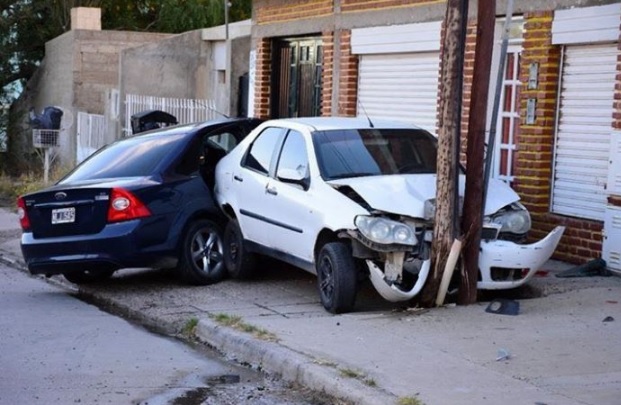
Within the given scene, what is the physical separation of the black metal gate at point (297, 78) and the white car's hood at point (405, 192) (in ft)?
26.0

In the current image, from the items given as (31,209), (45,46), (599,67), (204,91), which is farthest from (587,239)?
(45,46)

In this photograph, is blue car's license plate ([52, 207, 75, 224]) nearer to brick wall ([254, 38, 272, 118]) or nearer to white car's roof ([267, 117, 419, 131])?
white car's roof ([267, 117, 419, 131])

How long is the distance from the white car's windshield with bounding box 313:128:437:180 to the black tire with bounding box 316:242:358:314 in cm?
80

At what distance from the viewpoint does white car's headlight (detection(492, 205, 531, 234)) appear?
10.1 metres

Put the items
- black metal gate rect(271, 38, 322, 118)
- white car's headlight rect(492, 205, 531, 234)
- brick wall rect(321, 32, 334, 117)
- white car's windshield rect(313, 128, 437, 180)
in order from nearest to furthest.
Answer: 1. white car's headlight rect(492, 205, 531, 234)
2. white car's windshield rect(313, 128, 437, 180)
3. brick wall rect(321, 32, 334, 117)
4. black metal gate rect(271, 38, 322, 118)

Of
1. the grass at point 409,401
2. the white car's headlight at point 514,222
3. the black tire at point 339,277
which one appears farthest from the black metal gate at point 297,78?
the grass at point 409,401

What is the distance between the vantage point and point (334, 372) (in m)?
7.71

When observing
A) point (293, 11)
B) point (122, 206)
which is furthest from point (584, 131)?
point (293, 11)

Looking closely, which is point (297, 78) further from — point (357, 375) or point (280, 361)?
point (357, 375)

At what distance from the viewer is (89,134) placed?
26.6 meters

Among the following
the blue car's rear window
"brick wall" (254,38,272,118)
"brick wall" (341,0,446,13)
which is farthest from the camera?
"brick wall" (254,38,272,118)

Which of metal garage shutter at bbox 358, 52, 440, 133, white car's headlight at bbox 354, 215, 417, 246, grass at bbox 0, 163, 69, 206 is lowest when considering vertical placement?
grass at bbox 0, 163, 69, 206

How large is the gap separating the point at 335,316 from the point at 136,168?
3.27 meters

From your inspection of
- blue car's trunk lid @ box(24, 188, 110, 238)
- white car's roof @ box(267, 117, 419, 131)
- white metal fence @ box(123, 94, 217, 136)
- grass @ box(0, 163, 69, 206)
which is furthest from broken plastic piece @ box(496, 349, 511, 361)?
grass @ box(0, 163, 69, 206)
